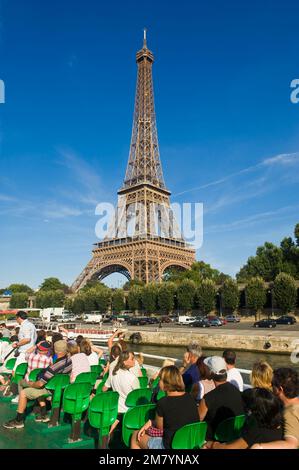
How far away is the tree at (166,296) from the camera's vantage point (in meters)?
58.1

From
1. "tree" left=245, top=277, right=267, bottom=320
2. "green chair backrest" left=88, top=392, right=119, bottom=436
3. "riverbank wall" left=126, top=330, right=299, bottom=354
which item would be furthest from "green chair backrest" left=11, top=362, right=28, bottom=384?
"tree" left=245, top=277, right=267, bottom=320

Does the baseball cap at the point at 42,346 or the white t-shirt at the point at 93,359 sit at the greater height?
the baseball cap at the point at 42,346

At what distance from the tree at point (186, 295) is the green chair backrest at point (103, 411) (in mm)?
52128

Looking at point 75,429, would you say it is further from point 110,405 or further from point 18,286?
point 18,286

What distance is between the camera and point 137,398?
548 centimetres

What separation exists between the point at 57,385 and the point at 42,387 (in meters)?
0.37

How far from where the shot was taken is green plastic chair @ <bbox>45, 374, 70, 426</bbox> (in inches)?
255

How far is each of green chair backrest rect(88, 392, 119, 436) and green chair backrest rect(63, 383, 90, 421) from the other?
20.8 inches

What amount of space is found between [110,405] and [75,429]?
3.28 ft

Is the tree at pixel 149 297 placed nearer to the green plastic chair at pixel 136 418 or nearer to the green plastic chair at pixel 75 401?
the green plastic chair at pixel 75 401

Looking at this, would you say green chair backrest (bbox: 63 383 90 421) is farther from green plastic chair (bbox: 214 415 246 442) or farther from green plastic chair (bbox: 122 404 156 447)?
green plastic chair (bbox: 214 415 246 442)

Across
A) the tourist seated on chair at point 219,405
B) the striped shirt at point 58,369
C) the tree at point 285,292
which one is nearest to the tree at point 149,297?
the tree at point 285,292

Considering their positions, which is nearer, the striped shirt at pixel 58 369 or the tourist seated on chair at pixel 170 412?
the tourist seated on chair at pixel 170 412

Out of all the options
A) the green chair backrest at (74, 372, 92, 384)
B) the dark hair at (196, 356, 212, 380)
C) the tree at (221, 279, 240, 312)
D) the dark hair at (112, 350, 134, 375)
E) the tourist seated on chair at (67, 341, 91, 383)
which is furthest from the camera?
the tree at (221, 279, 240, 312)
